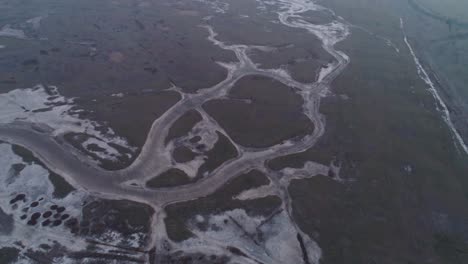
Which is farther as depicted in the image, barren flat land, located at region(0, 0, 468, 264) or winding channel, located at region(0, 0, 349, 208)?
winding channel, located at region(0, 0, 349, 208)

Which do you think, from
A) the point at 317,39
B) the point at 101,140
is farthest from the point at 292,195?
the point at 317,39

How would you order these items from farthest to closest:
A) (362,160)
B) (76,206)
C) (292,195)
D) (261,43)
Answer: (261,43) < (362,160) < (292,195) < (76,206)

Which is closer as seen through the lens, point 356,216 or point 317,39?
point 356,216

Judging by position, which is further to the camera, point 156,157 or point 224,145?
point 224,145

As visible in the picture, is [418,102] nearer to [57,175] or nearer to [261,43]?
[261,43]

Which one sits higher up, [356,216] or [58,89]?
[356,216]

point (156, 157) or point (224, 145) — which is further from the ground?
point (224, 145)

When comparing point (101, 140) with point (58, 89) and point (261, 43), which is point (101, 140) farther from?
point (261, 43)

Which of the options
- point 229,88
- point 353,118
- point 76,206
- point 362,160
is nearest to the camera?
point 76,206

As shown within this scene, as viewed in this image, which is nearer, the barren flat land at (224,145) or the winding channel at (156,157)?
the barren flat land at (224,145)
